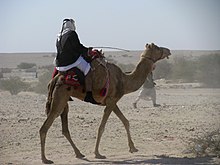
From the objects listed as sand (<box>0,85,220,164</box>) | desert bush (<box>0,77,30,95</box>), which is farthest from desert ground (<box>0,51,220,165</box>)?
desert bush (<box>0,77,30,95</box>)

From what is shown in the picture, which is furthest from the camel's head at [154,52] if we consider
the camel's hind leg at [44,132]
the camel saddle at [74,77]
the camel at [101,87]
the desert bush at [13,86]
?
the desert bush at [13,86]

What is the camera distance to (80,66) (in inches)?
392

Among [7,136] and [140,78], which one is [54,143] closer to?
[7,136]

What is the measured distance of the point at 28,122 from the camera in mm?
14688

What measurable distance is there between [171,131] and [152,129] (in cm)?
56

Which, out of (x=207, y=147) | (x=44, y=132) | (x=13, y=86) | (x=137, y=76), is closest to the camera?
(x=44, y=132)

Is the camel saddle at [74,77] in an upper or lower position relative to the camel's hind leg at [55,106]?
upper

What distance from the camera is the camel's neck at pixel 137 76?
10625 mm

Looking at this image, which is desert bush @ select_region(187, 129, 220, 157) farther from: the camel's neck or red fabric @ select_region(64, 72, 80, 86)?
red fabric @ select_region(64, 72, 80, 86)

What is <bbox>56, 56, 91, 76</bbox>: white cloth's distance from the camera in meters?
9.89

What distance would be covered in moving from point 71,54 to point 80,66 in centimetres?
28

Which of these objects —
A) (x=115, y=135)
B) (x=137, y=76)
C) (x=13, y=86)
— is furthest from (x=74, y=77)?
(x=13, y=86)

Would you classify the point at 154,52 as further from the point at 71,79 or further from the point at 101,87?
the point at 71,79

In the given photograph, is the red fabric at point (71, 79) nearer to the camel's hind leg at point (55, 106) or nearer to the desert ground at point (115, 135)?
the camel's hind leg at point (55, 106)
